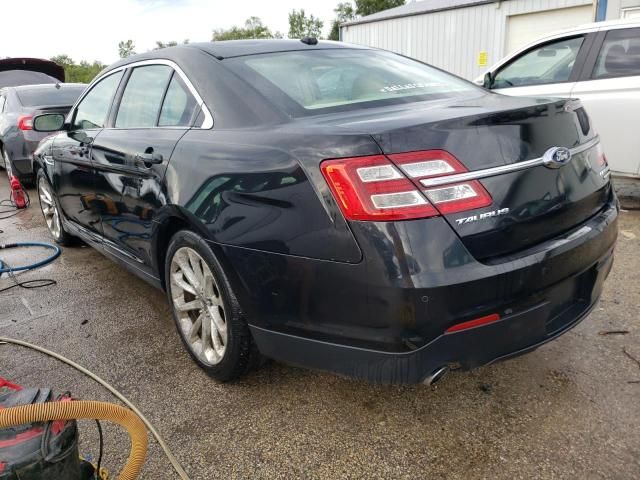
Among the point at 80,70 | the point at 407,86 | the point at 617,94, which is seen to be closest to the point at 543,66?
the point at 617,94

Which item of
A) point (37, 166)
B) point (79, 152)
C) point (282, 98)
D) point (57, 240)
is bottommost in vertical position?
point (57, 240)

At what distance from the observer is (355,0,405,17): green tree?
45.5 metres

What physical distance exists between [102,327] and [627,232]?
4.02 metres

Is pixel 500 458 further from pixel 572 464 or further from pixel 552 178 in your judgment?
pixel 552 178

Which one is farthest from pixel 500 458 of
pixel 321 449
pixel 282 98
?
pixel 282 98

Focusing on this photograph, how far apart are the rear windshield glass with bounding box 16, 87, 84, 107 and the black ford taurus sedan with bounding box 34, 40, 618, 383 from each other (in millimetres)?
5176

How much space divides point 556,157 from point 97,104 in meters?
3.08

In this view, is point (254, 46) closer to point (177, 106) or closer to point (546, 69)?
point (177, 106)

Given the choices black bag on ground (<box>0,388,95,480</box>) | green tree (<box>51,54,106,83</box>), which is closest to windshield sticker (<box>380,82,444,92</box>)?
black bag on ground (<box>0,388,95,480</box>)

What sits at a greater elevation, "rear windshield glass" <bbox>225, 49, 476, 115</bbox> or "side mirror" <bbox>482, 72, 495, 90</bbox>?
"rear windshield glass" <bbox>225, 49, 476, 115</bbox>

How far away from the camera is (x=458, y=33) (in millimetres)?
14336

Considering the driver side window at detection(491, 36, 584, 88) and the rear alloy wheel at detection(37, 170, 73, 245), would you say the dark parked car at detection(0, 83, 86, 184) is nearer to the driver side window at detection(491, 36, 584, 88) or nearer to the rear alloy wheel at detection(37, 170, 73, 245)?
the rear alloy wheel at detection(37, 170, 73, 245)

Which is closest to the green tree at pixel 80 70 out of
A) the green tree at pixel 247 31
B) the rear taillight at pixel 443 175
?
the green tree at pixel 247 31

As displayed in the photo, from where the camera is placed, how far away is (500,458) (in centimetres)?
184
